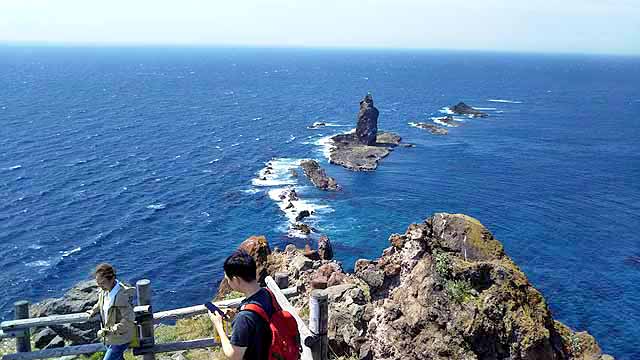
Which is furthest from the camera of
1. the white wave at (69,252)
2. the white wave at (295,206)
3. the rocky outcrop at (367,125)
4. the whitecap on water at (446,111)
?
the whitecap on water at (446,111)

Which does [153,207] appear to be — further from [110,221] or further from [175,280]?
[175,280]

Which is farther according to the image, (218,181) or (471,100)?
(471,100)

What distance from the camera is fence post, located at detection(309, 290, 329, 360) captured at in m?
9.29

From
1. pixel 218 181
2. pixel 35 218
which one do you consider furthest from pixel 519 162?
pixel 35 218

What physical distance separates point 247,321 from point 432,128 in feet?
413

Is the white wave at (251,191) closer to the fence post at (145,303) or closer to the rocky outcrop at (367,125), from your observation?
the rocky outcrop at (367,125)

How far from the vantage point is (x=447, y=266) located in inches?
598

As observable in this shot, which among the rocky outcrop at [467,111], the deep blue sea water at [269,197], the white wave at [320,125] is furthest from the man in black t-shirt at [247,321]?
the rocky outcrop at [467,111]

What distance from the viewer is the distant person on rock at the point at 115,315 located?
10.4m

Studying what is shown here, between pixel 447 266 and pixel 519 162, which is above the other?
pixel 447 266

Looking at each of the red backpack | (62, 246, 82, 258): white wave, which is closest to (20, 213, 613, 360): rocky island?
the red backpack

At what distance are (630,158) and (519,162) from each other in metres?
23.4

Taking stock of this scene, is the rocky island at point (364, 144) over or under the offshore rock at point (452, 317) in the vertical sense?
under

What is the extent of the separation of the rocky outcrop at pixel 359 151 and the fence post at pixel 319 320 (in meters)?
84.2
